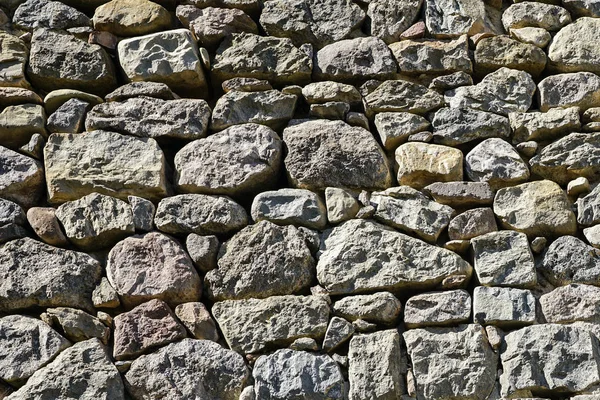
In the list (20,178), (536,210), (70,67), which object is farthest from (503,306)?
(70,67)

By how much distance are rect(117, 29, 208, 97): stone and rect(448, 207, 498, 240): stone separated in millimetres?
1126

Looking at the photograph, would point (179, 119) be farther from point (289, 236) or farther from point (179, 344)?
point (179, 344)

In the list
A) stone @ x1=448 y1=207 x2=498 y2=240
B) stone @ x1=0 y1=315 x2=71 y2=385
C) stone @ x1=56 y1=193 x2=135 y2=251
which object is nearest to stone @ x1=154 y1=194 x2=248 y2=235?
stone @ x1=56 y1=193 x2=135 y2=251

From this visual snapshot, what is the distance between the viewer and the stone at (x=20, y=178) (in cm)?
280

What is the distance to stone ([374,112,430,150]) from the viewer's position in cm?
289

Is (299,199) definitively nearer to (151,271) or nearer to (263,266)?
(263,266)

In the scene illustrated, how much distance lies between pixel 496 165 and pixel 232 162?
96 cm

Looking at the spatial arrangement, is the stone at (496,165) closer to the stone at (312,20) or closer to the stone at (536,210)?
the stone at (536,210)

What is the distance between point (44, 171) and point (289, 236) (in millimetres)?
952

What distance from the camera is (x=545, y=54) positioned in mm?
3072

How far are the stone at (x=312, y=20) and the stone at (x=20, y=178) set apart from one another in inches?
42.3

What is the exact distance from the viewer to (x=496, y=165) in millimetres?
2805

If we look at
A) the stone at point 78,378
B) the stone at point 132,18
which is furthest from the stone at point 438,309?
the stone at point 132,18

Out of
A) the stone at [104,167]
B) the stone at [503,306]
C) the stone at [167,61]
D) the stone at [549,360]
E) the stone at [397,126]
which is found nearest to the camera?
the stone at [549,360]
